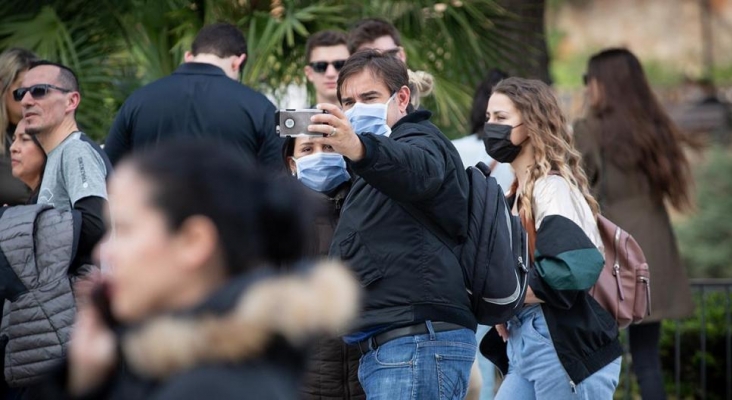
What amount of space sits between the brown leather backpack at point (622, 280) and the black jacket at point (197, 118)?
1.43 m

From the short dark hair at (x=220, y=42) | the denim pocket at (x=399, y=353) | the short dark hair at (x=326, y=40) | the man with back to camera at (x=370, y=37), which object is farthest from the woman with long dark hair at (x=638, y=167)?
the denim pocket at (x=399, y=353)

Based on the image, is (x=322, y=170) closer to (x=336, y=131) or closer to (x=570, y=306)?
(x=336, y=131)

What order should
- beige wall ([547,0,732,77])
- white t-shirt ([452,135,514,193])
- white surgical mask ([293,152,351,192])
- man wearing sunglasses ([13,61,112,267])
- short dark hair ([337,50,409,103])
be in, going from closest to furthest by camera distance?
short dark hair ([337,50,409,103]) → white surgical mask ([293,152,351,192]) → man wearing sunglasses ([13,61,112,267]) → white t-shirt ([452,135,514,193]) → beige wall ([547,0,732,77])

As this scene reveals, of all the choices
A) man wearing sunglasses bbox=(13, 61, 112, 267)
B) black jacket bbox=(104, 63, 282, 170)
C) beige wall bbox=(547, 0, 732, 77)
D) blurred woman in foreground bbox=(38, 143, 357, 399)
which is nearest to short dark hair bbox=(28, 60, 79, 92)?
man wearing sunglasses bbox=(13, 61, 112, 267)

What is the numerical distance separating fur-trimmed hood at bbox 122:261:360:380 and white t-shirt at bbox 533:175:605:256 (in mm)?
2499

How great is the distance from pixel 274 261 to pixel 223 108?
3.22 meters

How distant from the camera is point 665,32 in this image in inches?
1037

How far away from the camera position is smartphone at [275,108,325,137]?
3842 millimetres

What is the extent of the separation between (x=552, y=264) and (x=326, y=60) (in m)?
2.10

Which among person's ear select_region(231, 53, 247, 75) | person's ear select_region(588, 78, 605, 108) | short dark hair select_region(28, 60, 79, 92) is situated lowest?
person's ear select_region(588, 78, 605, 108)

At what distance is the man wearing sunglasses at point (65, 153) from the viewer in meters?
4.42

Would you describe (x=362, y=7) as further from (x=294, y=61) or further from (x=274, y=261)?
(x=274, y=261)

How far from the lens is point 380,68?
12.8 ft

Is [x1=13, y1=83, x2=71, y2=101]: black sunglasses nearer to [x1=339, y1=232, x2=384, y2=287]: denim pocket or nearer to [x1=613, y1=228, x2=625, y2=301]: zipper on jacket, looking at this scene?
[x1=339, y1=232, x2=384, y2=287]: denim pocket
